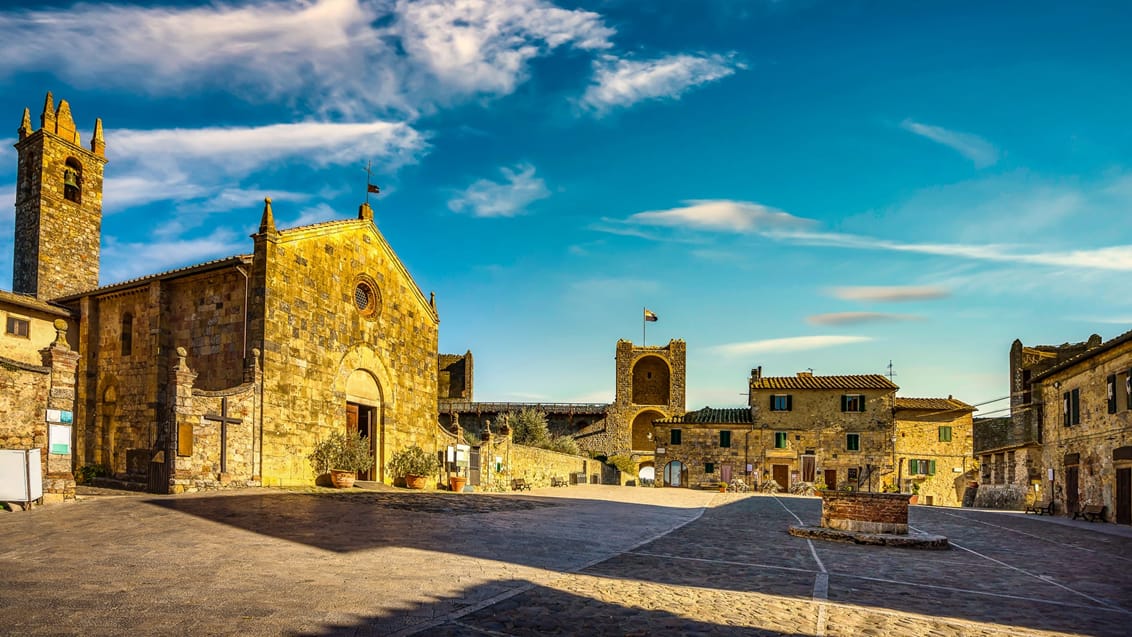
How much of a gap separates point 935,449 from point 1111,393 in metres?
26.8

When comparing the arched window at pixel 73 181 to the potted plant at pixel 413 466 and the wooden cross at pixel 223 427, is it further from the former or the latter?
the wooden cross at pixel 223 427

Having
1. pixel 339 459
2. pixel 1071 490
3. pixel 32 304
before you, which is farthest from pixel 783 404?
pixel 32 304

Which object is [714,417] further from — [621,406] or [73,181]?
[73,181]

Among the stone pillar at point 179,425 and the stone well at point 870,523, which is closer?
the stone well at point 870,523

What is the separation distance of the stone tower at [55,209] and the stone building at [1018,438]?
38203mm

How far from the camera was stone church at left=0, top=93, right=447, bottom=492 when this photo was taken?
18734 mm

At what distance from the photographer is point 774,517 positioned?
69.5 ft

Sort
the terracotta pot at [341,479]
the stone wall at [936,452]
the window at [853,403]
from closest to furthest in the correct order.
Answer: the terracotta pot at [341,479] < the stone wall at [936,452] < the window at [853,403]

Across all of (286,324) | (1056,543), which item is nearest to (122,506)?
(286,324)

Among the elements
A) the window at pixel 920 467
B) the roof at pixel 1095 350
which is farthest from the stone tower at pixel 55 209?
the window at pixel 920 467

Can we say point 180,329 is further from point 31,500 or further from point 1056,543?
point 1056,543

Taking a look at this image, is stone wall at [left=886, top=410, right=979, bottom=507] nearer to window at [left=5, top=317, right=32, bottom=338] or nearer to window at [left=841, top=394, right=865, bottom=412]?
window at [left=841, top=394, right=865, bottom=412]

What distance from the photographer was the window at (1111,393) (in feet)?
78.0

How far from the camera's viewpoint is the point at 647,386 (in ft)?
211
